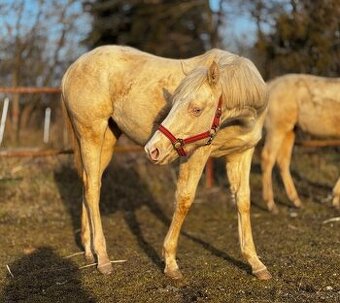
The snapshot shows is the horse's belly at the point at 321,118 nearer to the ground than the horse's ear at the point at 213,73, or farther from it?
nearer to the ground

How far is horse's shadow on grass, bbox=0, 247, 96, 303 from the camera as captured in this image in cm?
369

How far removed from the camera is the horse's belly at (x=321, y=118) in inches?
294

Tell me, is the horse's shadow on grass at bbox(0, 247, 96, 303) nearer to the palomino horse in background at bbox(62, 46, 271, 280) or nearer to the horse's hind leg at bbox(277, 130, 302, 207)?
the palomino horse in background at bbox(62, 46, 271, 280)

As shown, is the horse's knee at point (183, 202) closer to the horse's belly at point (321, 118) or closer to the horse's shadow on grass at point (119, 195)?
the horse's shadow on grass at point (119, 195)

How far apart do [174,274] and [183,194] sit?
1.93 feet

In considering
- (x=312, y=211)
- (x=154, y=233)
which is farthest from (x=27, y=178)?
(x=312, y=211)

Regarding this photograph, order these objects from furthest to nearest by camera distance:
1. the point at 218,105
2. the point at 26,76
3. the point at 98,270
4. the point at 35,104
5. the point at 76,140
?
1. the point at 26,76
2. the point at 35,104
3. the point at 76,140
4. the point at 98,270
5. the point at 218,105

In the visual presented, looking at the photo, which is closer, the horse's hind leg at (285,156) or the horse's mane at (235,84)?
the horse's mane at (235,84)

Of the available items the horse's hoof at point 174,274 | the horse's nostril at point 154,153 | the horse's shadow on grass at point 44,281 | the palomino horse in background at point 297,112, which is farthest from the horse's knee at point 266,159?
the horse's nostril at point 154,153

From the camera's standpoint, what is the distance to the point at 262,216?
6.86 meters

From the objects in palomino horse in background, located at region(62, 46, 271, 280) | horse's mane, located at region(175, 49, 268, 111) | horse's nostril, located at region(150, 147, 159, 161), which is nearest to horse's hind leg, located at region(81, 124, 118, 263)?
palomino horse in background, located at region(62, 46, 271, 280)

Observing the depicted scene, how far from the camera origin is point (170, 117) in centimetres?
354

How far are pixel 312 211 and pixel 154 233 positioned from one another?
2239 millimetres

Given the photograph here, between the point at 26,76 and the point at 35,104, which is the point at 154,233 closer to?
the point at 35,104
